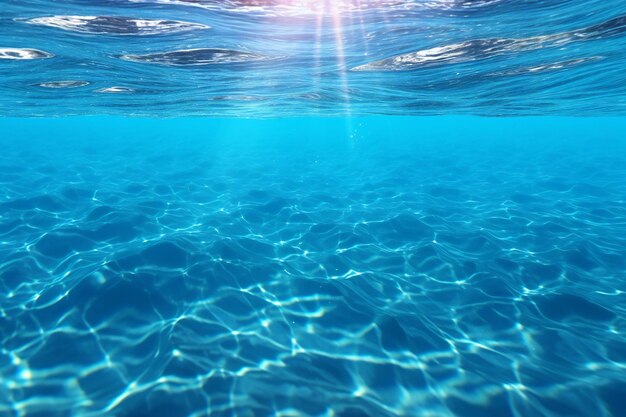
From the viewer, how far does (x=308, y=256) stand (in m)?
9.60

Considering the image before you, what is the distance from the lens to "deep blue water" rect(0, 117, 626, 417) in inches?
191

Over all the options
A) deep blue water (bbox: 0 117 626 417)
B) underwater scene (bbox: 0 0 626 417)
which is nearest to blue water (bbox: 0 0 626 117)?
underwater scene (bbox: 0 0 626 417)

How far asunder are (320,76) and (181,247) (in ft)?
25.3

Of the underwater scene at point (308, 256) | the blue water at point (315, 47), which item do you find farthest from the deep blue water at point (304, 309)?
the blue water at point (315, 47)

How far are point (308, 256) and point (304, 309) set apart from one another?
2730 mm

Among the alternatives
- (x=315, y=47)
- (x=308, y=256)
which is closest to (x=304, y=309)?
(x=308, y=256)

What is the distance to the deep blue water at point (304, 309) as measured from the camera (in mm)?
4844

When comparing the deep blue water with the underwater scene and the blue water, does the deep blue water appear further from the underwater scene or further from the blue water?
the blue water

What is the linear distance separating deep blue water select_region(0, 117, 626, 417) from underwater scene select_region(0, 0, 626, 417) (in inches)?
1.6

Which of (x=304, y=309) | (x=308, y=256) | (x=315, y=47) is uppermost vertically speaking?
(x=315, y=47)

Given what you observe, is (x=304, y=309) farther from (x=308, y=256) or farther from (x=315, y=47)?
(x=315, y=47)

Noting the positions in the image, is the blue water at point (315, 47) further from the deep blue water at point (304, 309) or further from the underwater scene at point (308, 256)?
the deep blue water at point (304, 309)

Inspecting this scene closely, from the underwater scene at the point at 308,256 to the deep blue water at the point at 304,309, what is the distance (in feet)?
0.14

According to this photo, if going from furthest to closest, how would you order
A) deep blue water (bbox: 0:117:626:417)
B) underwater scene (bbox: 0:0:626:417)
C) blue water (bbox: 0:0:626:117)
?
1. blue water (bbox: 0:0:626:117)
2. underwater scene (bbox: 0:0:626:417)
3. deep blue water (bbox: 0:117:626:417)
